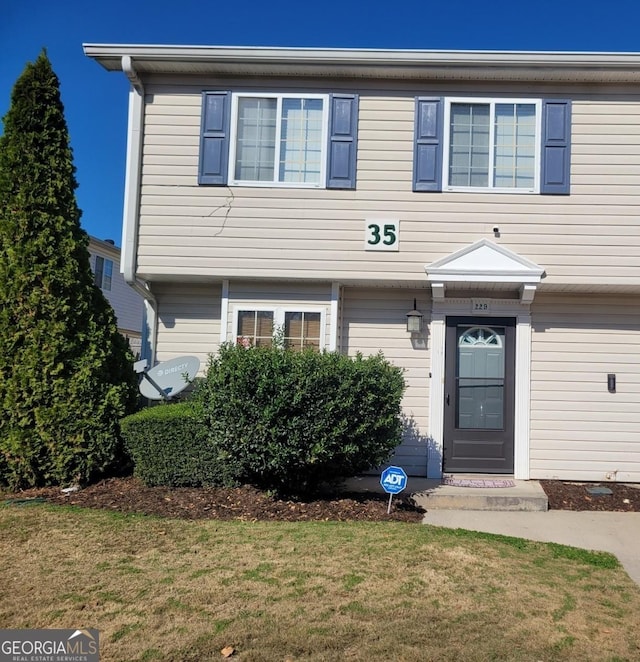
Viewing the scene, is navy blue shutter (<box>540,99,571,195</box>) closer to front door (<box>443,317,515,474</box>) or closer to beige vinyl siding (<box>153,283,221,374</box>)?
front door (<box>443,317,515,474</box>)

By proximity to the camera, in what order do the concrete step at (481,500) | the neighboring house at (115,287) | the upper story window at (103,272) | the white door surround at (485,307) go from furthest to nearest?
the upper story window at (103,272), the neighboring house at (115,287), the white door surround at (485,307), the concrete step at (481,500)

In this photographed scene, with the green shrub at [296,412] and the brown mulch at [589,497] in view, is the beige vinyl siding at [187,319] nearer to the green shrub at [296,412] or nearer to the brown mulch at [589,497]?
the green shrub at [296,412]

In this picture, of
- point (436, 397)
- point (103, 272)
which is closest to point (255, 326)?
point (436, 397)

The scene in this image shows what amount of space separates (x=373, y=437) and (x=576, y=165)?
4.16m

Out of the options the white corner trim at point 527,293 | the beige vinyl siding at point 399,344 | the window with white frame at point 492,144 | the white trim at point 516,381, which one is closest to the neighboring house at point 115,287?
the beige vinyl siding at point 399,344

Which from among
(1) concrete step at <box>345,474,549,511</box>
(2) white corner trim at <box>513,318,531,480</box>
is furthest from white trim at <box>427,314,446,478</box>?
(2) white corner trim at <box>513,318,531,480</box>

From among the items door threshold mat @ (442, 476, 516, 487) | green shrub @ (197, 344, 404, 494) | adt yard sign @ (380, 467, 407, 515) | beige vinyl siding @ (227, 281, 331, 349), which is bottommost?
door threshold mat @ (442, 476, 516, 487)

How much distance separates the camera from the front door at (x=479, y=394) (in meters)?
6.89

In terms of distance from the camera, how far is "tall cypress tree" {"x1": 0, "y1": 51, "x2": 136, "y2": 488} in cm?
586

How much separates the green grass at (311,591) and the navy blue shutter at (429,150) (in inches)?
159

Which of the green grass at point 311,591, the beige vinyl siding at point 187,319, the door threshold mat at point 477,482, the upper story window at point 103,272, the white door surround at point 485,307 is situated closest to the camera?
the green grass at point 311,591

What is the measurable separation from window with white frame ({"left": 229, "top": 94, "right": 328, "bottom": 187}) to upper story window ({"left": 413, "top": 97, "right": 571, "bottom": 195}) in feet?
4.15

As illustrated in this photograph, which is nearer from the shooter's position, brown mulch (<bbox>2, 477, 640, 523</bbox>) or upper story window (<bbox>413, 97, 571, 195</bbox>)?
brown mulch (<bbox>2, 477, 640, 523</bbox>)

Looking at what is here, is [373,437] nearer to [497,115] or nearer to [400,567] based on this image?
[400,567]
